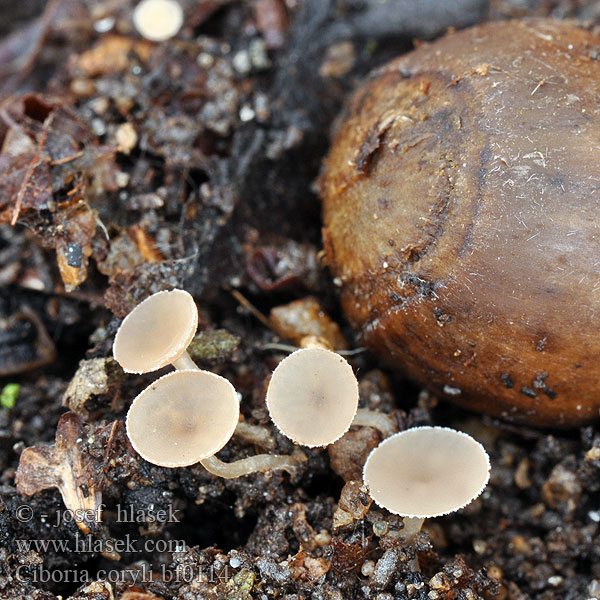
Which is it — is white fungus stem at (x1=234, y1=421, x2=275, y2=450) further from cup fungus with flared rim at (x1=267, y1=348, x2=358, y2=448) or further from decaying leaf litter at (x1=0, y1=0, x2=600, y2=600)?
cup fungus with flared rim at (x1=267, y1=348, x2=358, y2=448)

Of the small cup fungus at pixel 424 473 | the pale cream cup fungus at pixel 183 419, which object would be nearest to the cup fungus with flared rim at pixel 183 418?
the pale cream cup fungus at pixel 183 419

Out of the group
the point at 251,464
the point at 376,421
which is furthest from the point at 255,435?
the point at 376,421

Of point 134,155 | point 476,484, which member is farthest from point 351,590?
point 134,155

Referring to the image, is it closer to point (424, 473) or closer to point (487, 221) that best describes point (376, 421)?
point (424, 473)

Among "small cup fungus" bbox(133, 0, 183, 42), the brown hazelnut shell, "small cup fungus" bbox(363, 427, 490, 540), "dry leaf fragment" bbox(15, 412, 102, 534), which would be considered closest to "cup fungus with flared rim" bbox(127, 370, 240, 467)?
"dry leaf fragment" bbox(15, 412, 102, 534)

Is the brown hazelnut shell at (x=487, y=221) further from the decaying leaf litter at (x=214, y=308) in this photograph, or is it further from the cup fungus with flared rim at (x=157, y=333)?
the cup fungus with flared rim at (x=157, y=333)
